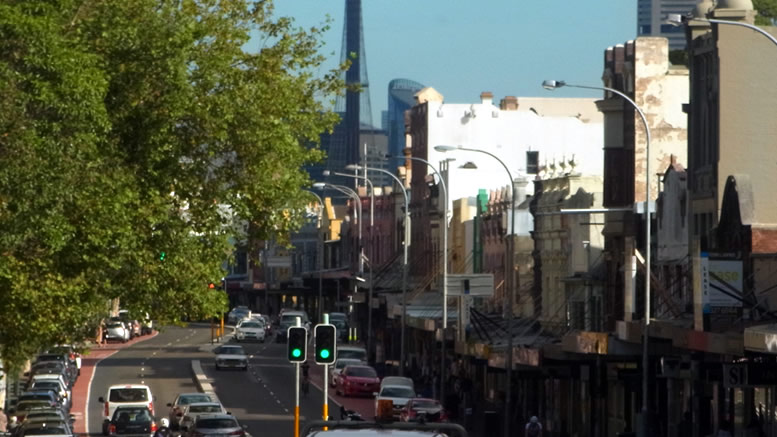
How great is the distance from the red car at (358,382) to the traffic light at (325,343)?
126ft

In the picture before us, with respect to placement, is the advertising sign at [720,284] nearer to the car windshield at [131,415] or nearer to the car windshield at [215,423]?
the car windshield at [215,423]

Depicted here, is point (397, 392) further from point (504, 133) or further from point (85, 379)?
point (504, 133)

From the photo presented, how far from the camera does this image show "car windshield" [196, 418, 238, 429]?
42938mm

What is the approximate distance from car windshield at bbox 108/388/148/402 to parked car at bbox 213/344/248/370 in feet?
92.6

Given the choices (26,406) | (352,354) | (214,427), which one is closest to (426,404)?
(214,427)

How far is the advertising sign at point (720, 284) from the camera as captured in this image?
3609 centimetres

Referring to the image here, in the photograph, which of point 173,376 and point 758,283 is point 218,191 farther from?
point 173,376

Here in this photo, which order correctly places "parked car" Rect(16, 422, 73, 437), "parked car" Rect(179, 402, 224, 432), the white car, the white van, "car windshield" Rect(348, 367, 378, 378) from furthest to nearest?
1. the white car
2. "car windshield" Rect(348, 367, 378, 378)
3. the white van
4. "parked car" Rect(179, 402, 224, 432)
5. "parked car" Rect(16, 422, 73, 437)

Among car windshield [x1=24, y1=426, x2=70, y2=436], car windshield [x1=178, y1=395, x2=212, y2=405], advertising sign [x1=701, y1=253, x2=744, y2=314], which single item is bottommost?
car windshield [x1=24, y1=426, x2=70, y2=436]

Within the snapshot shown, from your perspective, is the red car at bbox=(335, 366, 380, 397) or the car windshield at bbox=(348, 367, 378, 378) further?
the car windshield at bbox=(348, 367, 378, 378)

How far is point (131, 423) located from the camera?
48500 mm

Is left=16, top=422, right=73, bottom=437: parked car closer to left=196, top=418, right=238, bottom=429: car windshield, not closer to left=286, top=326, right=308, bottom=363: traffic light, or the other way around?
left=196, top=418, right=238, bottom=429: car windshield

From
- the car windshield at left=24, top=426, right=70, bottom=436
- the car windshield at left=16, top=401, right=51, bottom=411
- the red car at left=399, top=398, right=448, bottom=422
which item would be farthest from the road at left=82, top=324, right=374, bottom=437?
the car windshield at left=24, top=426, right=70, bottom=436

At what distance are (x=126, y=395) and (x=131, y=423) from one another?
4774 mm
